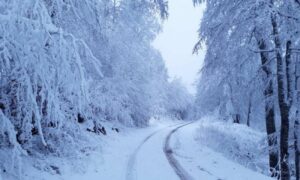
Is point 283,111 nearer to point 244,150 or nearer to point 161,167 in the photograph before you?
point 161,167

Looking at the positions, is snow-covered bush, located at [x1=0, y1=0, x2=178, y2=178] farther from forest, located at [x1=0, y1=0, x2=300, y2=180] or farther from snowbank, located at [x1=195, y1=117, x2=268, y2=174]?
snowbank, located at [x1=195, y1=117, x2=268, y2=174]

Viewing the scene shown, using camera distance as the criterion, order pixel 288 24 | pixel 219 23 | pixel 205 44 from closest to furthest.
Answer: pixel 288 24 < pixel 219 23 < pixel 205 44

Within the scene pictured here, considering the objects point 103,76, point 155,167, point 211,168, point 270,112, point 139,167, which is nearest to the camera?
point 103,76

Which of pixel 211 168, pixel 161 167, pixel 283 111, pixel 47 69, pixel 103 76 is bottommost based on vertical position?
pixel 211 168

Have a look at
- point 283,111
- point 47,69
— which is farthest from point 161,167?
point 47,69

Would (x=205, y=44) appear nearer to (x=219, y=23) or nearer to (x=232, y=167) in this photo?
(x=219, y=23)

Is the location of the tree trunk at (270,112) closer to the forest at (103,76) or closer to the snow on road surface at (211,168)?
the forest at (103,76)

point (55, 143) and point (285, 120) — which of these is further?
point (55, 143)

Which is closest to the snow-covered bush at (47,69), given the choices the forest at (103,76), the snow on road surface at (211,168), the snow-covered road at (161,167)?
the forest at (103,76)

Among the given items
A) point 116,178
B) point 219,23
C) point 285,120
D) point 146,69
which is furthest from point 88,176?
point 146,69

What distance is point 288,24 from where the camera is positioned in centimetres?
919

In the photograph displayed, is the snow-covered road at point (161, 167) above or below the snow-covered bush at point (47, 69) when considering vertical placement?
below

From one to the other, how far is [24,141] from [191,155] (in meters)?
8.83

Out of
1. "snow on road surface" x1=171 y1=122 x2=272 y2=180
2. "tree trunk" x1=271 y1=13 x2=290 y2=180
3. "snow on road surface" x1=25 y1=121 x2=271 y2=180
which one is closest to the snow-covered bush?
"snow on road surface" x1=25 y1=121 x2=271 y2=180
